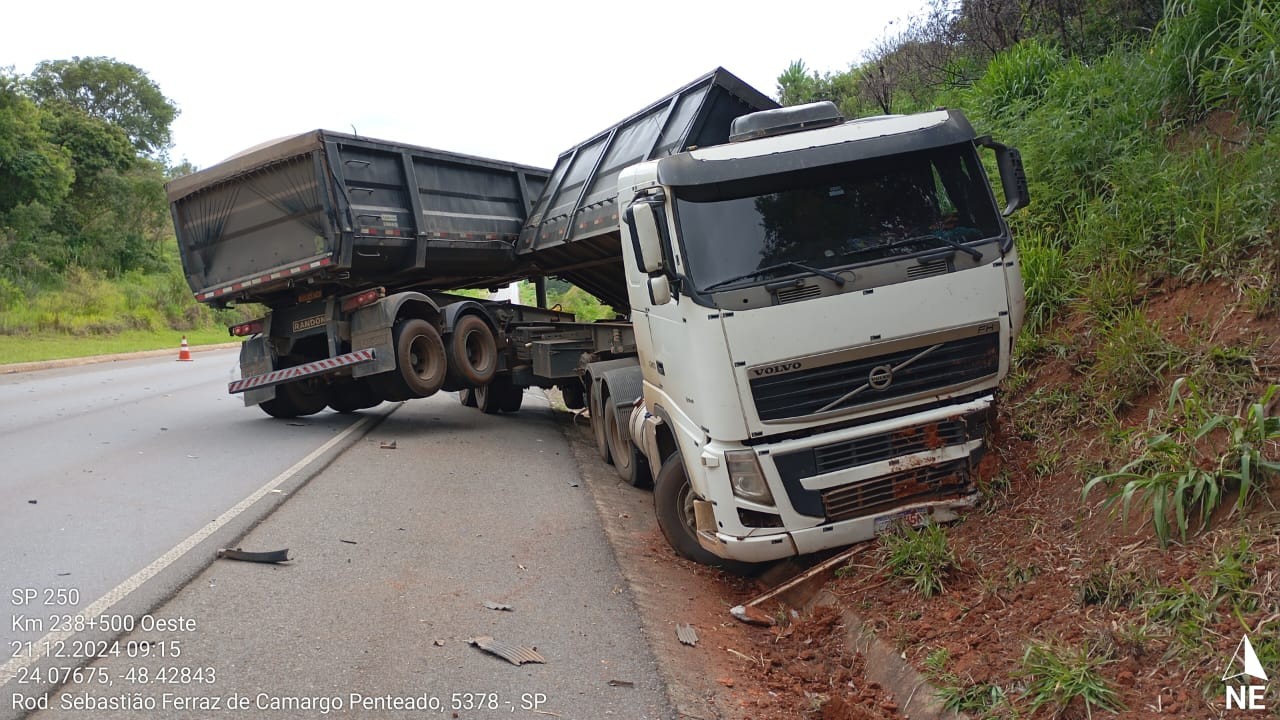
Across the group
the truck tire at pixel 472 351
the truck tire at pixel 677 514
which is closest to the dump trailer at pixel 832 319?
the truck tire at pixel 677 514

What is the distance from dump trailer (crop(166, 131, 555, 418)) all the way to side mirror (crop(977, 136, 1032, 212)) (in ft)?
23.5

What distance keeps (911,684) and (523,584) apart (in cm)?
228

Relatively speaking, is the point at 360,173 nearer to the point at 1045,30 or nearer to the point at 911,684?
the point at 1045,30

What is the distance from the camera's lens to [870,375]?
5.24 metres

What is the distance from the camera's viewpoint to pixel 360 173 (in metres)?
10.9

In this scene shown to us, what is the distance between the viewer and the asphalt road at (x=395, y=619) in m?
3.87

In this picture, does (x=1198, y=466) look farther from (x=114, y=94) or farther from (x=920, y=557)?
(x=114, y=94)

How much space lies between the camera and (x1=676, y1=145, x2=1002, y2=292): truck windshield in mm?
5344

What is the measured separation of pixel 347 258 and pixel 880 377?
712 centimetres

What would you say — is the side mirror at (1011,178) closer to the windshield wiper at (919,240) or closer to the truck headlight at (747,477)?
the windshield wiper at (919,240)

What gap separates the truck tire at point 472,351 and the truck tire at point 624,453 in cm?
279

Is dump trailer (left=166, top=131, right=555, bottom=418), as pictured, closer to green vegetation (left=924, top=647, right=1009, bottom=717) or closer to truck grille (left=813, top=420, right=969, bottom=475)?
truck grille (left=813, top=420, right=969, bottom=475)

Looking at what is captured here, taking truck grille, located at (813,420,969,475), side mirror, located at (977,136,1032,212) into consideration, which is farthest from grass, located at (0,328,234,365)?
side mirror, located at (977,136,1032,212)

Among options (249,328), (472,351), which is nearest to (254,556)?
(472,351)
